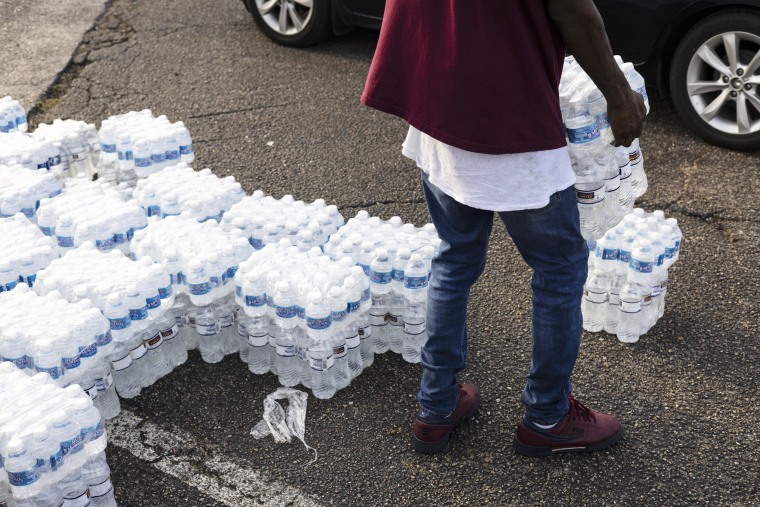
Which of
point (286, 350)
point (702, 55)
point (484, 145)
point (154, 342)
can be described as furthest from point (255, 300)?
point (702, 55)

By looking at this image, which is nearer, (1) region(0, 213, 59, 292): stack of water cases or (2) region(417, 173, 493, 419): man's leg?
(2) region(417, 173, 493, 419): man's leg

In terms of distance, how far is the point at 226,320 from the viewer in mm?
4168

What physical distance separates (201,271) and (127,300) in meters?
0.35

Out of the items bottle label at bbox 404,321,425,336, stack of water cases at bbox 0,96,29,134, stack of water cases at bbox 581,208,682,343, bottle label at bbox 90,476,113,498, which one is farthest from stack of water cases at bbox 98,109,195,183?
stack of water cases at bbox 581,208,682,343

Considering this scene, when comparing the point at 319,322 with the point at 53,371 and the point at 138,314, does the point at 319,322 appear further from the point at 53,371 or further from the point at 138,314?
the point at 53,371

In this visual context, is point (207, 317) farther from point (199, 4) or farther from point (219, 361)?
point (199, 4)

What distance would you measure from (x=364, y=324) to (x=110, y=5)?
19.4ft

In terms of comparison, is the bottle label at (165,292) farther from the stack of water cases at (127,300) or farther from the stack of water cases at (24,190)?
the stack of water cases at (24,190)

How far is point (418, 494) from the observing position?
3432 millimetres

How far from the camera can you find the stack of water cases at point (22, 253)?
400cm

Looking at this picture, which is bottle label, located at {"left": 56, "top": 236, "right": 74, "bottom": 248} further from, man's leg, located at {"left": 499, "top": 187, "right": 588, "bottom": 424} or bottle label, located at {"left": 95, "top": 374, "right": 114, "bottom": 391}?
man's leg, located at {"left": 499, "top": 187, "right": 588, "bottom": 424}

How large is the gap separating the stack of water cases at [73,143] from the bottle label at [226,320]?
174 cm

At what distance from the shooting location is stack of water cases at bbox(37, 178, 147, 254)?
14.1ft

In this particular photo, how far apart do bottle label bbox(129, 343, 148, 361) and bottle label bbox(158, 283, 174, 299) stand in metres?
0.23
